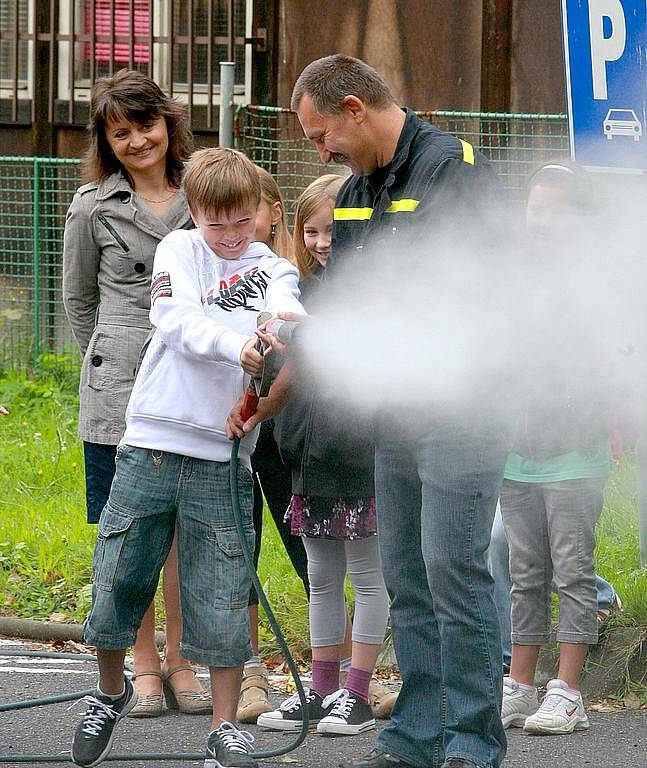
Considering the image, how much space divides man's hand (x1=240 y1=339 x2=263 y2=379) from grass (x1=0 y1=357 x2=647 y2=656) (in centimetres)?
187

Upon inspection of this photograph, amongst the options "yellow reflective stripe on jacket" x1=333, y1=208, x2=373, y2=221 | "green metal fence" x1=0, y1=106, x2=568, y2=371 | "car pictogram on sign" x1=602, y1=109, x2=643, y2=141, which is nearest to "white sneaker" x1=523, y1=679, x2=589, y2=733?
"yellow reflective stripe on jacket" x1=333, y1=208, x2=373, y2=221

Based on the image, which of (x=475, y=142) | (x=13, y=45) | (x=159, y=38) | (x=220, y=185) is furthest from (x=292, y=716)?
(x=13, y=45)

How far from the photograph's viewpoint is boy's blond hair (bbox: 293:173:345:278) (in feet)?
14.6

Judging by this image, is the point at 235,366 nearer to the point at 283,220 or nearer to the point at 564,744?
the point at 283,220

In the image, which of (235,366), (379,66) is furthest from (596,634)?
(379,66)

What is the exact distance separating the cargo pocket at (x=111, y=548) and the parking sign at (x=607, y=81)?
218 cm

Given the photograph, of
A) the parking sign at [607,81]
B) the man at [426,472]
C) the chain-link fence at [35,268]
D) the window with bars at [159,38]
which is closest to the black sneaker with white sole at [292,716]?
the man at [426,472]

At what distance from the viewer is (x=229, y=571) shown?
12.1ft

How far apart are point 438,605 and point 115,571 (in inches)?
36.4

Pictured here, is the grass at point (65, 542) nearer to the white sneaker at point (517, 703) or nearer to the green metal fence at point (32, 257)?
the white sneaker at point (517, 703)

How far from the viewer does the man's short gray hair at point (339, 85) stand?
352cm

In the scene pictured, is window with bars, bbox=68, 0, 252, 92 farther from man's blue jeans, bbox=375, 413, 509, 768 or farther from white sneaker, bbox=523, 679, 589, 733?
man's blue jeans, bbox=375, 413, 509, 768

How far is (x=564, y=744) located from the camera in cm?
414

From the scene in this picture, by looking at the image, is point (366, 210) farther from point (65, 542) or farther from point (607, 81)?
point (65, 542)
